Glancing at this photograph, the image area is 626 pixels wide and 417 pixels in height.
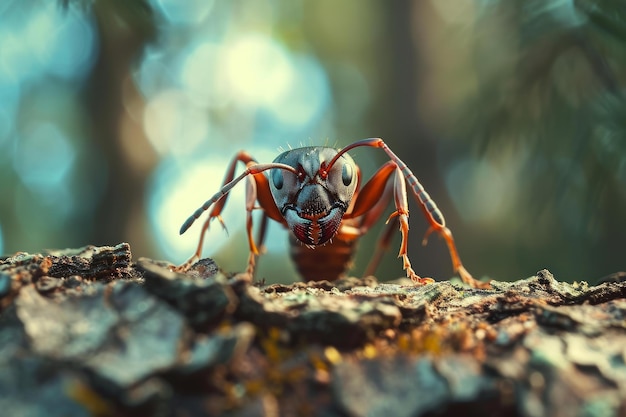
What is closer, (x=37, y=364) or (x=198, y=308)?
(x=37, y=364)

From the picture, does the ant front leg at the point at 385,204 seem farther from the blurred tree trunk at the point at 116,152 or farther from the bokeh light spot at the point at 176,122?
the bokeh light spot at the point at 176,122

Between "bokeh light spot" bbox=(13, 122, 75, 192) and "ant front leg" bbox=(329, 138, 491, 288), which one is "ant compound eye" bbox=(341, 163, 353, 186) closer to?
"ant front leg" bbox=(329, 138, 491, 288)

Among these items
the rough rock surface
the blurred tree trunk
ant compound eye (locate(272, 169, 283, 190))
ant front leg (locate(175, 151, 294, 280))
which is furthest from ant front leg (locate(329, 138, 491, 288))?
the blurred tree trunk

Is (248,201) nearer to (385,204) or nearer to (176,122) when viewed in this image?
(385,204)

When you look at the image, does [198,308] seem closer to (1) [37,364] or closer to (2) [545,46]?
(1) [37,364]

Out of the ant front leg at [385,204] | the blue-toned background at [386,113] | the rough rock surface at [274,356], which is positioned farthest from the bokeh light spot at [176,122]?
the rough rock surface at [274,356]

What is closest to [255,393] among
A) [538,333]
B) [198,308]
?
[198,308]

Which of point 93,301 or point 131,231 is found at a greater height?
point 93,301
